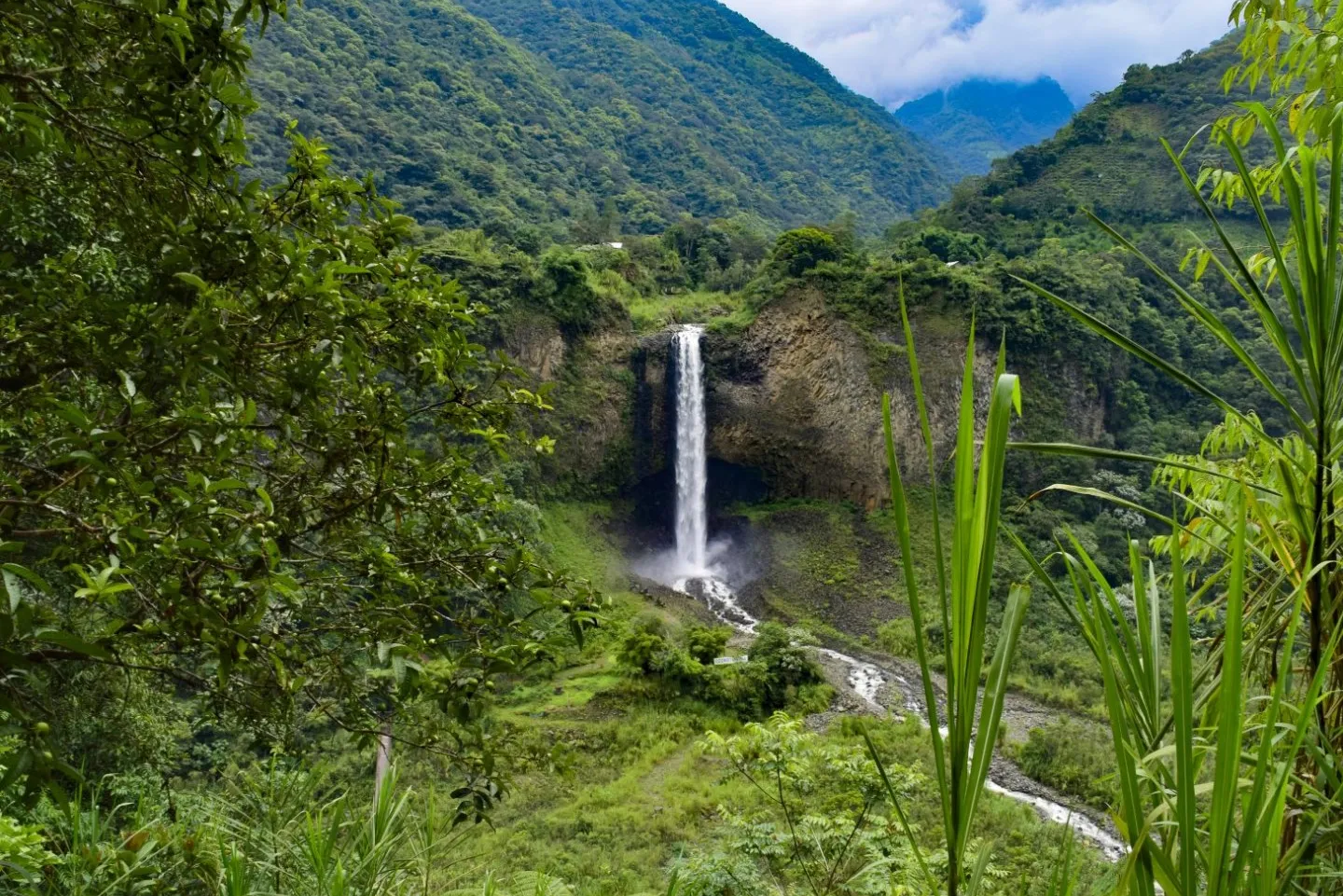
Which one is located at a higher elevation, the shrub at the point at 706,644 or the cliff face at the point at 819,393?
the cliff face at the point at 819,393

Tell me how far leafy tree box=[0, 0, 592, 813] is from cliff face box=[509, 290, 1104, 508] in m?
18.9

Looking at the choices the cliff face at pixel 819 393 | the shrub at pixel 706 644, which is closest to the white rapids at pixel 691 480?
the cliff face at pixel 819 393

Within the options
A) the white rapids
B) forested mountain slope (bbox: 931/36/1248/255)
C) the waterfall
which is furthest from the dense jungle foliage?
forested mountain slope (bbox: 931/36/1248/255)

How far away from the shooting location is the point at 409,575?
7.11 feet

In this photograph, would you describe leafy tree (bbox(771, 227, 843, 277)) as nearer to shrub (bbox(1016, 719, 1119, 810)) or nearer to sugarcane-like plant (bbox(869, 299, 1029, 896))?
shrub (bbox(1016, 719, 1119, 810))

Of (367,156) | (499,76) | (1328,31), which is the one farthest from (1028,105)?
(1328,31)

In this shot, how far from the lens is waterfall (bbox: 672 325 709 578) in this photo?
869 inches

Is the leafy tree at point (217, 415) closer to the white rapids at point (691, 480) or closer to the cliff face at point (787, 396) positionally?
the white rapids at point (691, 480)

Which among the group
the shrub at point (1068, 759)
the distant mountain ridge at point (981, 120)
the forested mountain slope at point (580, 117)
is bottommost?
the shrub at point (1068, 759)

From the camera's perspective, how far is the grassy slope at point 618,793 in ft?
22.7

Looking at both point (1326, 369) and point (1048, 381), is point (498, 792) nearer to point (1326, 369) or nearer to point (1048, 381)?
point (1326, 369)

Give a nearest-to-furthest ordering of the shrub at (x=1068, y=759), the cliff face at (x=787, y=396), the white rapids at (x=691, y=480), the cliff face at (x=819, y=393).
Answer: the shrub at (x=1068, y=759) → the white rapids at (x=691, y=480) → the cliff face at (x=787, y=396) → the cliff face at (x=819, y=393)

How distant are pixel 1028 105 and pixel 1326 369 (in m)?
151

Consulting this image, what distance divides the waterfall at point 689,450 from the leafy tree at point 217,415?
64.7 feet
